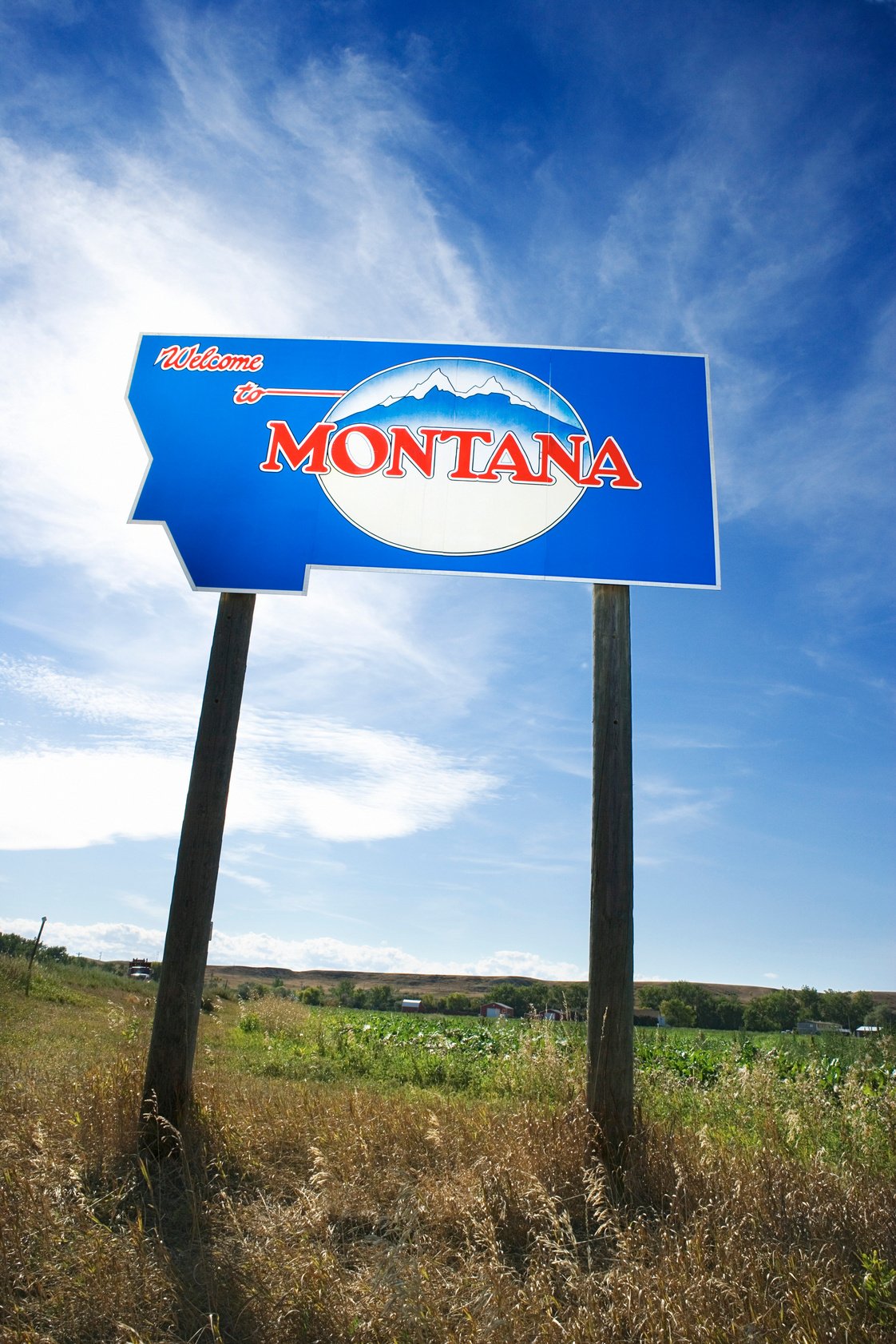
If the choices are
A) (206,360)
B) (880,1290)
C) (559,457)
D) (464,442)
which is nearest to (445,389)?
(464,442)

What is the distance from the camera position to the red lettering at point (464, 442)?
22.4 feet

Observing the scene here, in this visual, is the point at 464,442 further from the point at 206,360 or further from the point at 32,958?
the point at 32,958

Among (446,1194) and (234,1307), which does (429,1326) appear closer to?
(234,1307)

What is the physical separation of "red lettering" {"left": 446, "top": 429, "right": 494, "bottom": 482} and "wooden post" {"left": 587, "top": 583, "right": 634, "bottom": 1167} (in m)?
1.66

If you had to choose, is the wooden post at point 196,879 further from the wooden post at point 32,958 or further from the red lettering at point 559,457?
the wooden post at point 32,958

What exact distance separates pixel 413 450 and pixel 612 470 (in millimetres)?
1638

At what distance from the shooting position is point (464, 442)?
22.8 feet

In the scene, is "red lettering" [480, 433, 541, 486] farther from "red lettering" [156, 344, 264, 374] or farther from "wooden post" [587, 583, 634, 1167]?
A: "red lettering" [156, 344, 264, 374]

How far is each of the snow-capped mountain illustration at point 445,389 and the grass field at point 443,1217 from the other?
5333 mm

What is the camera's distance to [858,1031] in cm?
972

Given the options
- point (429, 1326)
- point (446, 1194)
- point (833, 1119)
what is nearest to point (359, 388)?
point (446, 1194)

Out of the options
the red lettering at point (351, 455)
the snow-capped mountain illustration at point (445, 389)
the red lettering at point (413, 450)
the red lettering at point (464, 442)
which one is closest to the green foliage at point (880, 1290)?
the red lettering at point (464, 442)

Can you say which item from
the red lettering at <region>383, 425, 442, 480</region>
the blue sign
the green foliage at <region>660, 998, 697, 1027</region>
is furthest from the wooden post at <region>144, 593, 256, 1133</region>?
the green foliage at <region>660, 998, 697, 1027</region>

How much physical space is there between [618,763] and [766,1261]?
288 centimetres
